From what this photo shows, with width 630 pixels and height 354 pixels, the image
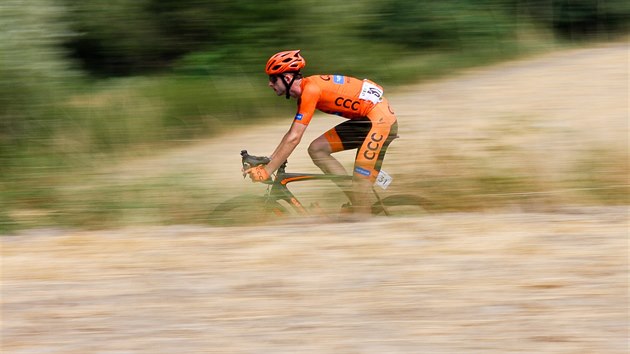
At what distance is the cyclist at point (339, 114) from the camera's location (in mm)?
7582

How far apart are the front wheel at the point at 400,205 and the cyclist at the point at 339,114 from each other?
0.35ft

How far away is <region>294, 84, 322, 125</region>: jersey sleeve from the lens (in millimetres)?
7617

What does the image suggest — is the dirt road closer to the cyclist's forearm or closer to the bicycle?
the bicycle

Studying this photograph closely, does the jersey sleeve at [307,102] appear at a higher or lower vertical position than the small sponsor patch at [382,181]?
higher

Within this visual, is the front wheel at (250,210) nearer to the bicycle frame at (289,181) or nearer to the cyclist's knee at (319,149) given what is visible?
the bicycle frame at (289,181)

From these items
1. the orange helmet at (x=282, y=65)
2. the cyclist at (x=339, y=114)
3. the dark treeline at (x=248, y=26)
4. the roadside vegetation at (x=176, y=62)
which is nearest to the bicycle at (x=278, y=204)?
the cyclist at (x=339, y=114)

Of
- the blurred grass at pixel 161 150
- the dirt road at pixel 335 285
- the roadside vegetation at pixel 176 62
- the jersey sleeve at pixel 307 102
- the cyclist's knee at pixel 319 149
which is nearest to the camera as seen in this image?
the dirt road at pixel 335 285

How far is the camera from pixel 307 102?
25.0 feet

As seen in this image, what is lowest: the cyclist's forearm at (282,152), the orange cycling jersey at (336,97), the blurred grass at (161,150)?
the blurred grass at (161,150)

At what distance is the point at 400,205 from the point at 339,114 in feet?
2.90

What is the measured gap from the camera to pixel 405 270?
6.56m

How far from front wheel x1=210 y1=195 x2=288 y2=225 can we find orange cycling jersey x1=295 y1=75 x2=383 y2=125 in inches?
28.6

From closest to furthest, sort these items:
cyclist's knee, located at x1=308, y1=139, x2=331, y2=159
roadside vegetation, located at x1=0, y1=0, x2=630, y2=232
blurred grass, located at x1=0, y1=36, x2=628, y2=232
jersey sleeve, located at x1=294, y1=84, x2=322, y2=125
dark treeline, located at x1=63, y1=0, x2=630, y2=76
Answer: jersey sleeve, located at x1=294, y1=84, x2=322, y2=125 → cyclist's knee, located at x1=308, y1=139, x2=331, y2=159 → blurred grass, located at x1=0, y1=36, x2=628, y2=232 → roadside vegetation, located at x1=0, y1=0, x2=630, y2=232 → dark treeline, located at x1=63, y1=0, x2=630, y2=76

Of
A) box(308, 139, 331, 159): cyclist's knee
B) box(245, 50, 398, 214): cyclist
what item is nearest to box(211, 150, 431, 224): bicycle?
box(245, 50, 398, 214): cyclist
